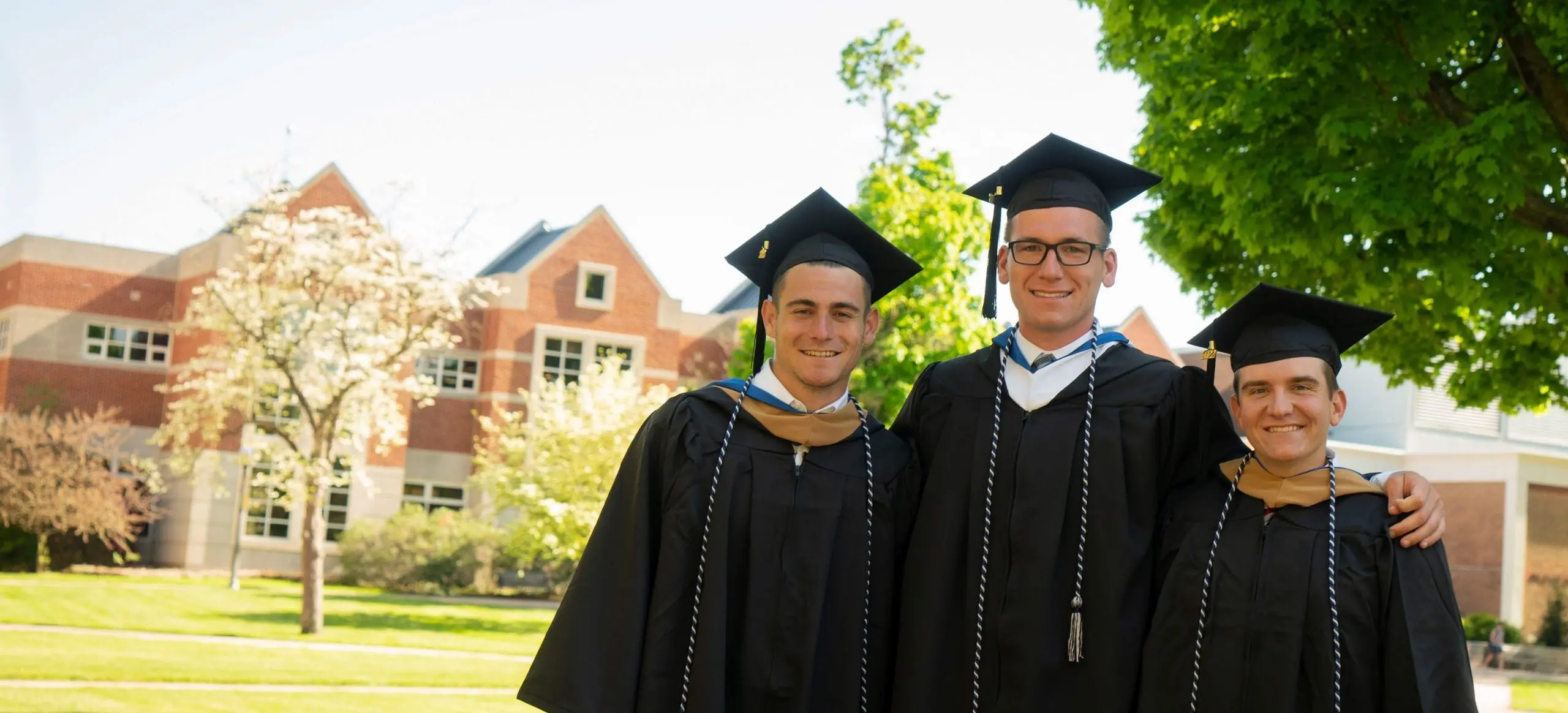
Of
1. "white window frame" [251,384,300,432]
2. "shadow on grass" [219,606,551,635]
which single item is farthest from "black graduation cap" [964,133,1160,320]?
"white window frame" [251,384,300,432]

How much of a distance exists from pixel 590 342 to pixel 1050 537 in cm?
2984

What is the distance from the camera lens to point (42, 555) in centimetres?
2553

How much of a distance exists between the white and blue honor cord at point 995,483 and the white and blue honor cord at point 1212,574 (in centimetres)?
30

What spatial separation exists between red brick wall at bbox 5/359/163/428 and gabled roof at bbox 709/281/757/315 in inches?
639

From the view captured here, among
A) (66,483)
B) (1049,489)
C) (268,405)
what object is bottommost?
(66,483)

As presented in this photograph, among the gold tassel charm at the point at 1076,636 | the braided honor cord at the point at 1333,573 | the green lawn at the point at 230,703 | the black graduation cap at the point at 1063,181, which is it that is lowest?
the green lawn at the point at 230,703

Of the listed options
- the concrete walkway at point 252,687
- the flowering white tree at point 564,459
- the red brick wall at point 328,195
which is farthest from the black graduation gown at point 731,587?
the red brick wall at point 328,195

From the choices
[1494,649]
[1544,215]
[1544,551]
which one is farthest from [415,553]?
[1544,551]

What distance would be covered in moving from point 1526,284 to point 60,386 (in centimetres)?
2827

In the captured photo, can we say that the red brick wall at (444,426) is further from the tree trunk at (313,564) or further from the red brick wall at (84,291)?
the tree trunk at (313,564)

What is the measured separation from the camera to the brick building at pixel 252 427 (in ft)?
93.3

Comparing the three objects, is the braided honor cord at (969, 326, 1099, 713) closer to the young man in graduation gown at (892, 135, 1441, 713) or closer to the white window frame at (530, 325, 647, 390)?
the young man in graduation gown at (892, 135, 1441, 713)

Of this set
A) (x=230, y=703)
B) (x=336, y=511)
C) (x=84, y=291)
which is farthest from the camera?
(x=336, y=511)

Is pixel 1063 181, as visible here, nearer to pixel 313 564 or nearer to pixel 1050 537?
pixel 1050 537
